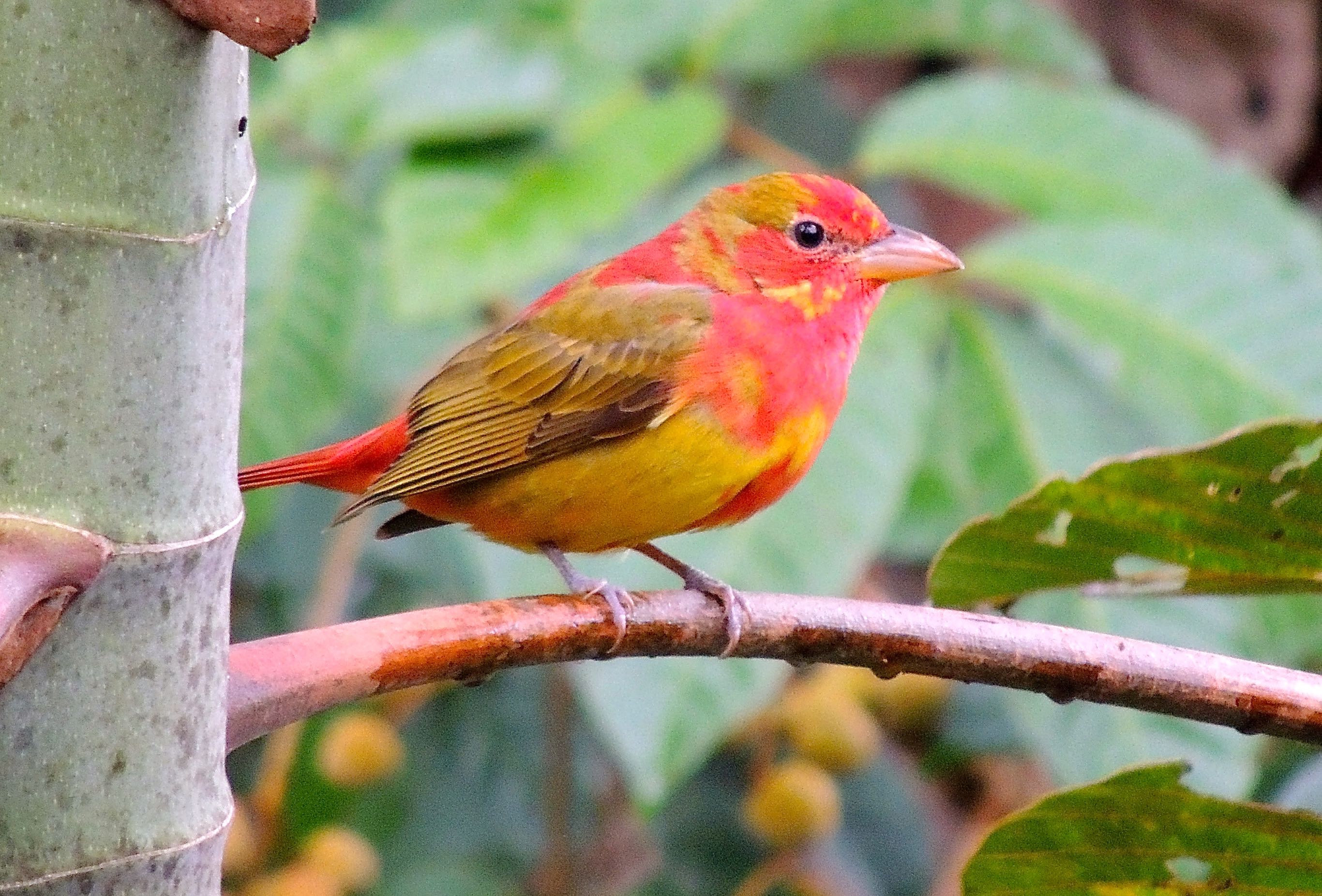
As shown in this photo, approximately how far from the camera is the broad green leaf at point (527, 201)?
2.67 metres

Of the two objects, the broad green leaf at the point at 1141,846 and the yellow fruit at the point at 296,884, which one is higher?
the broad green leaf at the point at 1141,846

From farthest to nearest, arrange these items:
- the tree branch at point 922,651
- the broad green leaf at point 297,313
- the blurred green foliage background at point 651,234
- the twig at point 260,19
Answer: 1. the broad green leaf at point 297,313
2. the blurred green foliage background at point 651,234
3. the tree branch at point 922,651
4. the twig at point 260,19

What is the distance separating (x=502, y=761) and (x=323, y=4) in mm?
2050

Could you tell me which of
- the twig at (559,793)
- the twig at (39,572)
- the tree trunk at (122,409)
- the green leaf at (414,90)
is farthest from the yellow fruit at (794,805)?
the twig at (39,572)

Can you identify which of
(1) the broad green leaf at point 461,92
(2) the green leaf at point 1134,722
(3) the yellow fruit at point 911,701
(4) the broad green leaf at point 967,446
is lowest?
(3) the yellow fruit at point 911,701

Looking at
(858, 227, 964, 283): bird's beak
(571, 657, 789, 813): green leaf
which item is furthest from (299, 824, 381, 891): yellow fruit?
(858, 227, 964, 283): bird's beak

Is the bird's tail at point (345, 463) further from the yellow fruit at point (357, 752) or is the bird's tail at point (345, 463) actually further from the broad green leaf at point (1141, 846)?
the broad green leaf at point (1141, 846)

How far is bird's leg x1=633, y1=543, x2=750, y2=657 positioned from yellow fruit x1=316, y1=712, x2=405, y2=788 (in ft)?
2.79

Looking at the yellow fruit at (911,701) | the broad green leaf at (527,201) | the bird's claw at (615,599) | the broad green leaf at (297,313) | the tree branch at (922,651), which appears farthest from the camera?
the yellow fruit at (911,701)

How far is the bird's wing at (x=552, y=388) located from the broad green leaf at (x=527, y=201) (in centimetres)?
10

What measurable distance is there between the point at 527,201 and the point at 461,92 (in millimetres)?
237

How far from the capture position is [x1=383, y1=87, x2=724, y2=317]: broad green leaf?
2672mm

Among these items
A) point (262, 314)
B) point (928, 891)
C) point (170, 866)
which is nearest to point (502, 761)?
point (928, 891)

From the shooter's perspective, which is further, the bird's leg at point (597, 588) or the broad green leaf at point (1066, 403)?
the broad green leaf at point (1066, 403)
